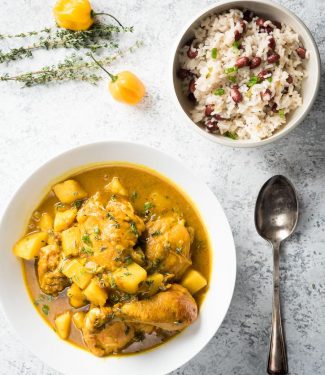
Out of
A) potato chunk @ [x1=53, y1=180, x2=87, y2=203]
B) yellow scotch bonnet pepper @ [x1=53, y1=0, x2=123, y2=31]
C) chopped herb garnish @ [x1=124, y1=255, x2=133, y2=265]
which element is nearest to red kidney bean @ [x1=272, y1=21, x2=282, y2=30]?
yellow scotch bonnet pepper @ [x1=53, y1=0, x2=123, y2=31]

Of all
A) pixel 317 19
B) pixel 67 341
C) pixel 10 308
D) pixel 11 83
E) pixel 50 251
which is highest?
pixel 317 19

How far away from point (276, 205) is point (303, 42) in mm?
1215

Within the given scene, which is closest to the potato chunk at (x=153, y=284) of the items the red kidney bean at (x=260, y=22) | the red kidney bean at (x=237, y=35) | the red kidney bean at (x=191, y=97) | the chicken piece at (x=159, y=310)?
the chicken piece at (x=159, y=310)

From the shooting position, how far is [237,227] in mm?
4148

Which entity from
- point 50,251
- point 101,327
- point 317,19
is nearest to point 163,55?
point 317,19

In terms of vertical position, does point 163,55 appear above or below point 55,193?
above

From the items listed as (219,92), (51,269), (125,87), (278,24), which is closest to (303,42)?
(278,24)

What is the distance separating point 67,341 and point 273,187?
1.93m

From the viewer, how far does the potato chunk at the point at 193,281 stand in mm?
3875

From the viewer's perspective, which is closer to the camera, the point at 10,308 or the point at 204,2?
the point at 10,308

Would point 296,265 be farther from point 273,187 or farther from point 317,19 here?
point 317,19

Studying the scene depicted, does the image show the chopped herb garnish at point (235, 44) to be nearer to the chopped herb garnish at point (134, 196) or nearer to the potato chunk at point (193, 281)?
the chopped herb garnish at point (134, 196)

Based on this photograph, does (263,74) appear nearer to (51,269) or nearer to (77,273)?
(77,273)

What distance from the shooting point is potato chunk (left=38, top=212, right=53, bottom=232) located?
392 centimetres
